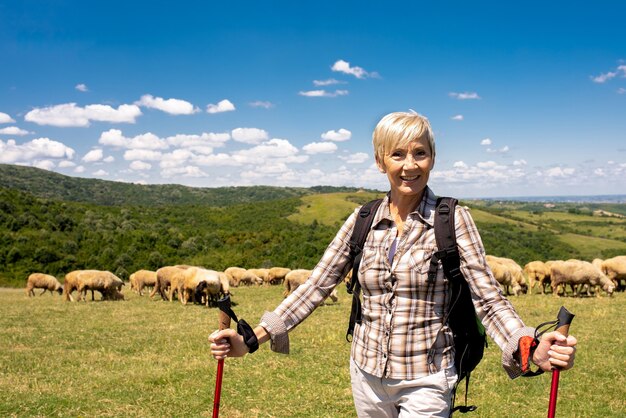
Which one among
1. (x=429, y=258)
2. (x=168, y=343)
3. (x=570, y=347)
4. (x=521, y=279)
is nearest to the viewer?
(x=570, y=347)

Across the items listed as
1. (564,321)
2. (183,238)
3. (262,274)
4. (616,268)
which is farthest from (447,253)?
(183,238)

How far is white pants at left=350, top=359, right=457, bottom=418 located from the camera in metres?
2.82

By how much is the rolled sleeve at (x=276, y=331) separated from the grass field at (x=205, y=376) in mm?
5096

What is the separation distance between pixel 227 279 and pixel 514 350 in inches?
958

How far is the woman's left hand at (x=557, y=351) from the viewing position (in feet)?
7.89

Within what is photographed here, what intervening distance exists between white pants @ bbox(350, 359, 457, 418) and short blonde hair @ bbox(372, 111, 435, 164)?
136cm

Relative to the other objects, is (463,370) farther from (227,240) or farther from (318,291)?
(227,240)

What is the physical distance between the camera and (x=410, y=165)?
2887 millimetres

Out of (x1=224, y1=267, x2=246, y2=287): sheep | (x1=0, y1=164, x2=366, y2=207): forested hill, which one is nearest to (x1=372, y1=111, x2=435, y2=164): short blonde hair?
(x1=224, y1=267, x2=246, y2=287): sheep

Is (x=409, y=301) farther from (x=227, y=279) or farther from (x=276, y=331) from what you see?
(x=227, y=279)

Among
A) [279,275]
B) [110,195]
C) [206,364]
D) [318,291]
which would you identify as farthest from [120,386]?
[110,195]

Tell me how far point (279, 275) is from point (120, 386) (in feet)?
83.3

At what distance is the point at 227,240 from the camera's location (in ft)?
211

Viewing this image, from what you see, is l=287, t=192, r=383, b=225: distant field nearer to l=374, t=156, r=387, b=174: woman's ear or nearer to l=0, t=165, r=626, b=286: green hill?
l=0, t=165, r=626, b=286: green hill
